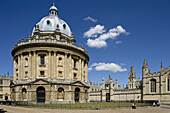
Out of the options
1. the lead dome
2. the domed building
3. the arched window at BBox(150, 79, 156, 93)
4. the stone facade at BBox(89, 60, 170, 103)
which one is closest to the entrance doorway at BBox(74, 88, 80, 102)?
the domed building

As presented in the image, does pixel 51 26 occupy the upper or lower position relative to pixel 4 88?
upper

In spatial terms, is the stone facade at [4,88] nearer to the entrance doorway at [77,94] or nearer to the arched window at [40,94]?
the arched window at [40,94]

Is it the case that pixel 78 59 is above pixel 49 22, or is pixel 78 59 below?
below

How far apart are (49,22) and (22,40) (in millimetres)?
12126

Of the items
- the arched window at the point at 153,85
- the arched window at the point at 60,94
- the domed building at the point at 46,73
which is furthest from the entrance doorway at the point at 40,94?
the arched window at the point at 153,85

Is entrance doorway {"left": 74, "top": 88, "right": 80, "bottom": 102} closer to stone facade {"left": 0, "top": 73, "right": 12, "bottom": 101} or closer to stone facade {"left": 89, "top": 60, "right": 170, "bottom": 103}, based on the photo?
stone facade {"left": 89, "top": 60, "right": 170, "bottom": 103}

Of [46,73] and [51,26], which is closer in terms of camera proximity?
[46,73]

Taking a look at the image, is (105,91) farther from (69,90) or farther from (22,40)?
(22,40)

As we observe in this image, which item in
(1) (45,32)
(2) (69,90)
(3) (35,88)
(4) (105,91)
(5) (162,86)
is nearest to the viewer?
(3) (35,88)

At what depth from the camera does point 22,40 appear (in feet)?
161

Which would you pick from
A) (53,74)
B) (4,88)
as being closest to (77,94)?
(53,74)

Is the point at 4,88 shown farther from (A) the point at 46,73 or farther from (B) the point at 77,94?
(B) the point at 77,94

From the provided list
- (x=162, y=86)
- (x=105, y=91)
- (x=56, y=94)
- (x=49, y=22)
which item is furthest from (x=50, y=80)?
(x=162, y=86)

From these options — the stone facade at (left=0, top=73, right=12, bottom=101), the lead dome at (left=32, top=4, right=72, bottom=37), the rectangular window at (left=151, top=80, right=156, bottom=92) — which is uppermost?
the lead dome at (left=32, top=4, right=72, bottom=37)
